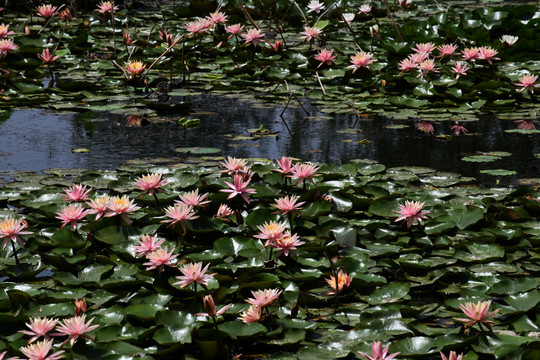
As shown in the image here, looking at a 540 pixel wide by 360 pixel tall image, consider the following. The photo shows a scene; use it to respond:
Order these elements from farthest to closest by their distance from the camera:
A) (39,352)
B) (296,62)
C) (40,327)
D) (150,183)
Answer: (296,62) → (150,183) → (40,327) → (39,352)

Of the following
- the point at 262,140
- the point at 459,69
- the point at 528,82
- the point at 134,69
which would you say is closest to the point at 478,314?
the point at 262,140

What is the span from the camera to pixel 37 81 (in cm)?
585

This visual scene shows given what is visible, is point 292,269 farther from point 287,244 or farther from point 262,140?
point 262,140

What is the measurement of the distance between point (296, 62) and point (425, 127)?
1.89 metres

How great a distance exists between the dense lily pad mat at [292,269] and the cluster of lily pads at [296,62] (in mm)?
1996

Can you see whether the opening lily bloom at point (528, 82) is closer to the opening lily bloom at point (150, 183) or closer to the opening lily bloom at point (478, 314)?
the opening lily bloom at point (150, 183)

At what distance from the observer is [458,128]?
15.8 feet

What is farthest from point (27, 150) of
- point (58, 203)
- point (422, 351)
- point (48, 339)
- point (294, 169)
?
point (422, 351)

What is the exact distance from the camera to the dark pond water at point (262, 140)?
13.1ft

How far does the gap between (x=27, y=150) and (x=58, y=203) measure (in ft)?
3.74

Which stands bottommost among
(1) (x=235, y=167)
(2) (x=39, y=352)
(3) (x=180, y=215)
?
(2) (x=39, y=352)

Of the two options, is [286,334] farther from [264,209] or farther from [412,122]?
[412,122]

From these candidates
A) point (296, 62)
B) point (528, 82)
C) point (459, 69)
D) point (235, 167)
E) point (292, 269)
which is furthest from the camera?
point (296, 62)

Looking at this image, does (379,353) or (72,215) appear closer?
(379,353)
